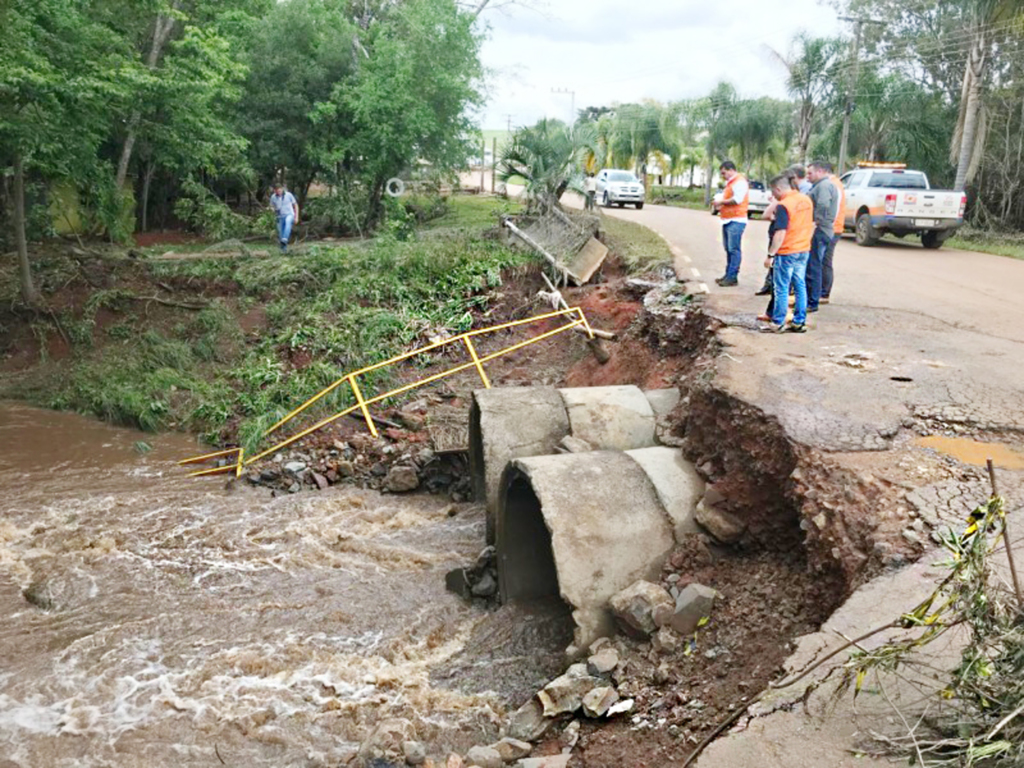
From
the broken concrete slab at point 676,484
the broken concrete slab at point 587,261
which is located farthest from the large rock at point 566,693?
the broken concrete slab at point 587,261

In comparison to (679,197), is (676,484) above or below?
below

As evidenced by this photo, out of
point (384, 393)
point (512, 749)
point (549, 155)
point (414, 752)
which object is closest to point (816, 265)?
point (384, 393)

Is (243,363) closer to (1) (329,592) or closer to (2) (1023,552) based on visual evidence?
(1) (329,592)

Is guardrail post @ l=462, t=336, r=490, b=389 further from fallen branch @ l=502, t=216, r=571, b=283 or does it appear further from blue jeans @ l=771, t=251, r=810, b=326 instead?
blue jeans @ l=771, t=251, r=810, b=326

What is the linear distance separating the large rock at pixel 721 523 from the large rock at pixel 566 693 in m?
1.53

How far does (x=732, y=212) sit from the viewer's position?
1081 centimetres

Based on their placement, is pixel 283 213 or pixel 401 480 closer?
pixel 401 480

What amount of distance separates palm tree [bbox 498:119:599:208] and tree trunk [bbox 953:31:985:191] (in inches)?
493

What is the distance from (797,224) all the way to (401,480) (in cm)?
530

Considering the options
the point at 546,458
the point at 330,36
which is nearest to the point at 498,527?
the point at 546,458

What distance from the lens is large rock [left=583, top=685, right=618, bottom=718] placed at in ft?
16.1

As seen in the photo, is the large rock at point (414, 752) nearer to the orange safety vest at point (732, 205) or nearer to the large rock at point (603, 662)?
the large rock at point (603, 662)

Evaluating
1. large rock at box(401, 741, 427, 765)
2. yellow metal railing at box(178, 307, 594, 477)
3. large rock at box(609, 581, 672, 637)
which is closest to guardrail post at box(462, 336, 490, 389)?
yellow metal railing at box(178, 307, 594, 477)

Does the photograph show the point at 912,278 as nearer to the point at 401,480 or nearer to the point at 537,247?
the point at 537,247
